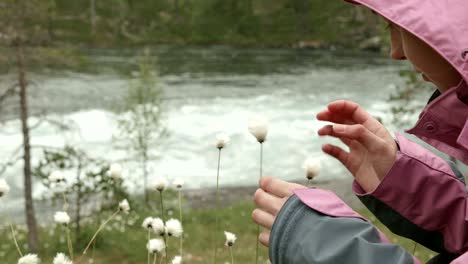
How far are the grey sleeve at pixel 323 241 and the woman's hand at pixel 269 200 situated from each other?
0.02 m

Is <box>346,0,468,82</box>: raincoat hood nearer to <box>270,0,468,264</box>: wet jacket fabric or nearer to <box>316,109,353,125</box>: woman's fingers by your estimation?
<box>270,0,468,264</box>: wet jacket fabric

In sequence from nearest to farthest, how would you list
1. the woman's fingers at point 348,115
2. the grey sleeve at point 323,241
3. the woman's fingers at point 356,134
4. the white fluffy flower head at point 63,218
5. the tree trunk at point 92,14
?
the grey sleeve at point 323,241
the woman's fingers at point 356,134
the woman's fingers at point 348,115
the white fluffy flower head at point 63,218
the tree trunk at point 92,14

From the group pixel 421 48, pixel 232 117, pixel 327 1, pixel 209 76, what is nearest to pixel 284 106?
pixel 232 117

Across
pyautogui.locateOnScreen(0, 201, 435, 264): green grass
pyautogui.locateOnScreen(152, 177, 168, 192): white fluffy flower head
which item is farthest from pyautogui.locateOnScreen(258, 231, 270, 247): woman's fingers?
pyautogui.locateOnScreen(0, 201, 435, 264): green grass

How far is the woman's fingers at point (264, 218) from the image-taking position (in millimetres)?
1015

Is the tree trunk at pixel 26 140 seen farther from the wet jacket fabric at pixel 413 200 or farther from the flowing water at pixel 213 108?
the wet jacket fabric at pixel 413 200

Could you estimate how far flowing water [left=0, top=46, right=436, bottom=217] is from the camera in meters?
14.2

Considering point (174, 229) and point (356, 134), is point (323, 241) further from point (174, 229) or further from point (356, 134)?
point (174, 229)

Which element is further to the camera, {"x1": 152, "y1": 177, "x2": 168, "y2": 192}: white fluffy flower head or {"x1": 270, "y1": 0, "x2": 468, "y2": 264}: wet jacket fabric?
{"x1": 152, "y1": 177, "x2": 168, "y2": 192}: white fluffy flower head

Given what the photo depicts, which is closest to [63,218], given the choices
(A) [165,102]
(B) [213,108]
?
(B) [213,108]

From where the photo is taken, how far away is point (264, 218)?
1.02 meters

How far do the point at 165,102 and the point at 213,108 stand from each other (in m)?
1.40

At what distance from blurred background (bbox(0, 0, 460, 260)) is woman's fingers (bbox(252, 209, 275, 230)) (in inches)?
47.7

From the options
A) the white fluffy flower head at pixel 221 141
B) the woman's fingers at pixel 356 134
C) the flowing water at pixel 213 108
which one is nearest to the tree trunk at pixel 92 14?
the flowing water at pixel 213 108
